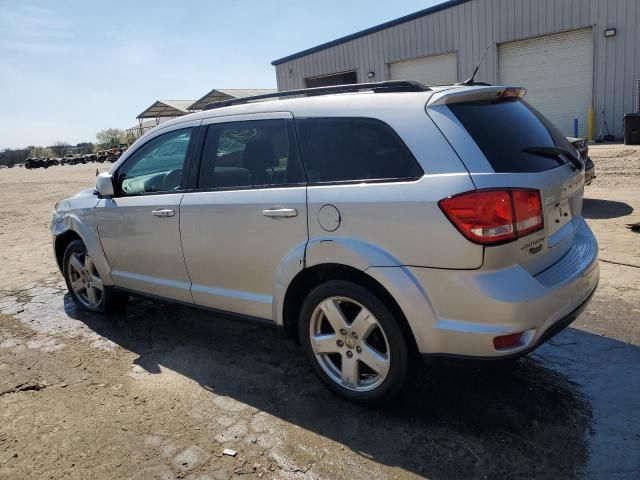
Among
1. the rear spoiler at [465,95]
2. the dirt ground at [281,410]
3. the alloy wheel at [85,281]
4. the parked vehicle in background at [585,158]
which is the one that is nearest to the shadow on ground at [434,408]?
the dirt ground at [281,410]

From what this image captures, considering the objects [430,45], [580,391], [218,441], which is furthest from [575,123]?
[218,441]

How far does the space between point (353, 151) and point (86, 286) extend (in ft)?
10.8

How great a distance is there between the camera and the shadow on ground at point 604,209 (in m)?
7.42

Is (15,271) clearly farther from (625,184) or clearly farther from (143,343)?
(625,184)

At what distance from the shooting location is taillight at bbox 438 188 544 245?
245cm

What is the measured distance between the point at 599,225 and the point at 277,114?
A: 210 inches

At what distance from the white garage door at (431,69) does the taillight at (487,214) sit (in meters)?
19.8

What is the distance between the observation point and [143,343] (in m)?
4.28

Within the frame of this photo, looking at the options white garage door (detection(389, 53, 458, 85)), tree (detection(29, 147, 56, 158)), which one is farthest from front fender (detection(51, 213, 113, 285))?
tree (detection(29, 147, 56, 158))

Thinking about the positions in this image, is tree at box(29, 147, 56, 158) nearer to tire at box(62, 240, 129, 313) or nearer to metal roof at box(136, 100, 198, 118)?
metal roof at box(136, 100, 198, 118)

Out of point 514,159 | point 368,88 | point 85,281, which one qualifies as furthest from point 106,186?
point 514,159

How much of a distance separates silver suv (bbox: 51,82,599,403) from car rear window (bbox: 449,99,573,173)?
11 mm

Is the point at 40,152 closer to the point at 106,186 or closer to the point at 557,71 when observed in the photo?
the point at 557,71

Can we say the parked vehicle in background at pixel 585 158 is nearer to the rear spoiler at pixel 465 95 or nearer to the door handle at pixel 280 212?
the rear spoiler at pixel 465 95
